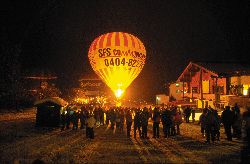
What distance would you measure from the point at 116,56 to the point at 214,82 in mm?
15334

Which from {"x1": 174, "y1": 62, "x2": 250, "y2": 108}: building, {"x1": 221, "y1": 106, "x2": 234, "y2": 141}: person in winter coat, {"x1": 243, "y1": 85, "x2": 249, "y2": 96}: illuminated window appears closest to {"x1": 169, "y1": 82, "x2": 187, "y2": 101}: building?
{"x1": 174, "y1": 62, "x2": 250, "y2": 108}: building

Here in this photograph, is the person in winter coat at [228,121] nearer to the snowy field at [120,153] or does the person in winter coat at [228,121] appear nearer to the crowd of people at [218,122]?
the crowd of people at [218,122]

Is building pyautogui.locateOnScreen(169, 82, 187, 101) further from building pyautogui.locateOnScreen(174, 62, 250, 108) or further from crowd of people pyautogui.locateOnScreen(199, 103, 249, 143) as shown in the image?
crowd of people pyautogui.locateOnScreen(199, 103, 249, 143)

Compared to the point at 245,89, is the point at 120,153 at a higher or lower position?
lower

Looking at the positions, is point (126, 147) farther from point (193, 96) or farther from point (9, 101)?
point (193, 96)

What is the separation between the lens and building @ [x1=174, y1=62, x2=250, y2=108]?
38.1 metres

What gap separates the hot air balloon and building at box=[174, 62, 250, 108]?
1119 cm

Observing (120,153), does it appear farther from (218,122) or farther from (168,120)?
(168,120)

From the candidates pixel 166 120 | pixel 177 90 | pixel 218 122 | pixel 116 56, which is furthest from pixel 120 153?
pixel 177 90

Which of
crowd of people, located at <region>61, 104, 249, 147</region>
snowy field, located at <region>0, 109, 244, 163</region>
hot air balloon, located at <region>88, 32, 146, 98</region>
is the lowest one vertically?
snowy field, located at <region>0, 109, 244, 163</region>

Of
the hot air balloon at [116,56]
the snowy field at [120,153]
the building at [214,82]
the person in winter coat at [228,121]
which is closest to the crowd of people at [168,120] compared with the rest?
the person in winter coat at [228,121]

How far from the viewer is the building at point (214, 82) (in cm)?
3806

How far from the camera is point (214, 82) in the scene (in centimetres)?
4406

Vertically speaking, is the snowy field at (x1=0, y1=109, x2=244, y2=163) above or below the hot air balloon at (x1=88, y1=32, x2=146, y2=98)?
below
